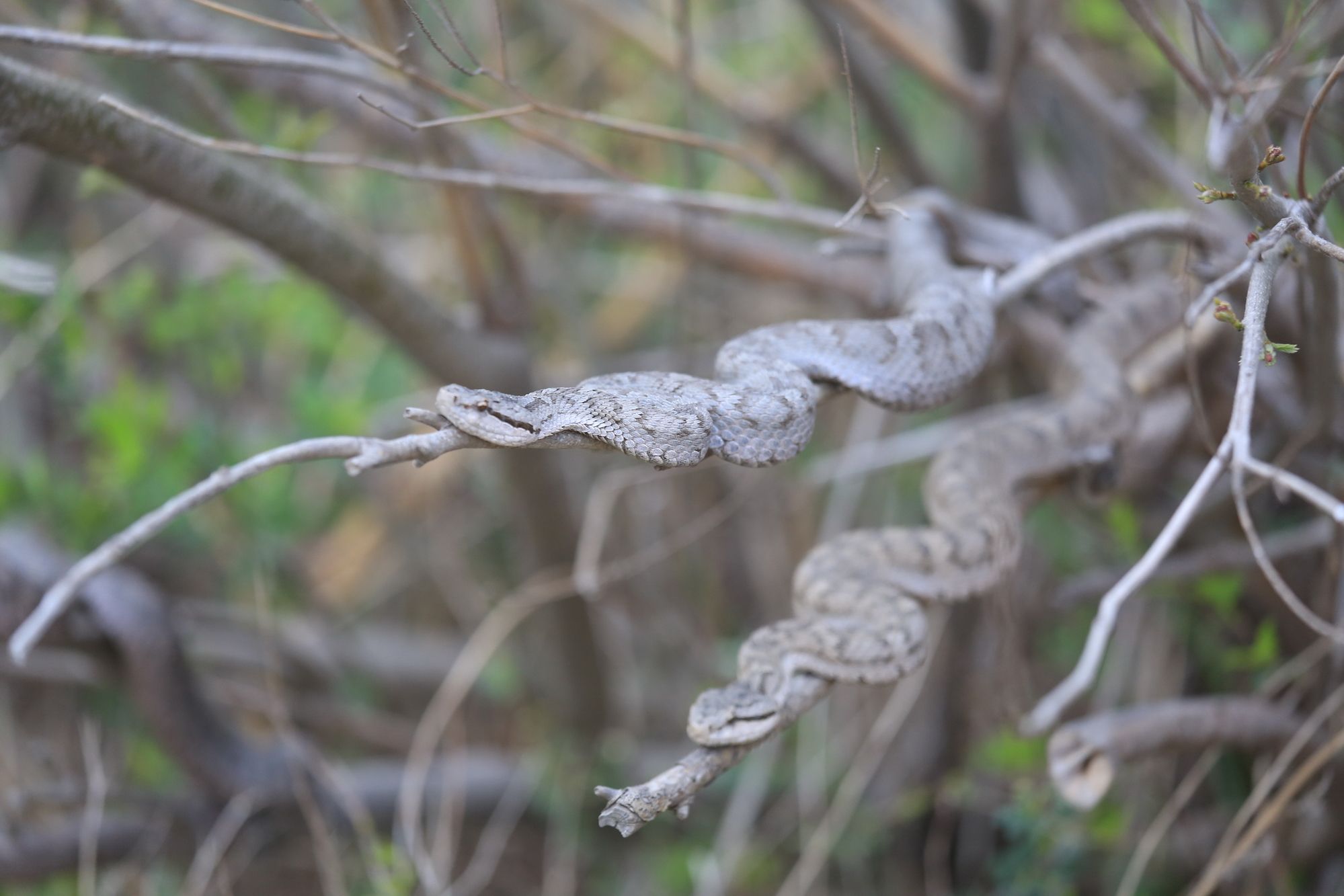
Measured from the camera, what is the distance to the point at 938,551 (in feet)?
10.2

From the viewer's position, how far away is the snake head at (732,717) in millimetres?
2268

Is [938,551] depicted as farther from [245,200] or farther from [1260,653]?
[245,200]

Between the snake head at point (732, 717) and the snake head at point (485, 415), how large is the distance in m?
0.67

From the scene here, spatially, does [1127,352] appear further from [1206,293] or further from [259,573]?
[259,573]

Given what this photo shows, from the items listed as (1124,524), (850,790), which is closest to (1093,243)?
Answer: (1124,524)

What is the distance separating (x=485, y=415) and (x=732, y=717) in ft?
2.63

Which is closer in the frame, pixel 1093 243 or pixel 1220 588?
pixel 1093 243

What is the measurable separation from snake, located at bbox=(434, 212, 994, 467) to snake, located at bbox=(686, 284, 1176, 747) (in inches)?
18.6

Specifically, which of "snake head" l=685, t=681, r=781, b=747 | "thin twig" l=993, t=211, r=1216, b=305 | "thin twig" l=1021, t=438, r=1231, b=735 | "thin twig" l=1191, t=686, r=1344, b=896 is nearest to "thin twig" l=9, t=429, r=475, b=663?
"snake head" l=685, t=681, r=781, b=747

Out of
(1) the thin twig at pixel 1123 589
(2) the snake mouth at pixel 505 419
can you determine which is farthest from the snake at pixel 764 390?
(1) the thin twig at pixel 1123 589

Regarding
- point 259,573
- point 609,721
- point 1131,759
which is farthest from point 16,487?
point 1131,759

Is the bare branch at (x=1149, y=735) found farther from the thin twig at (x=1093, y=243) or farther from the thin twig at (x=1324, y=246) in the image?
the thin twig at (x=1324, y=246)

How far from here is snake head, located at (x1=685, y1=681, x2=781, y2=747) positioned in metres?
2.27

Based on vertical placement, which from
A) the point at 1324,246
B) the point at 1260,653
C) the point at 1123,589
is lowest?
the point at 1260,653
